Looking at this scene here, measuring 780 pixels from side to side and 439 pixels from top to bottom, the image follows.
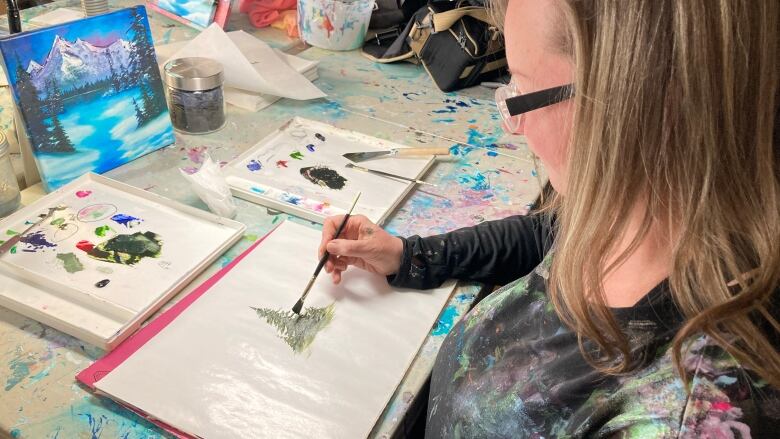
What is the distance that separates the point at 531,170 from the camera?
1.22 m

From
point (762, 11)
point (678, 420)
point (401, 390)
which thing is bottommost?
point (401, 390)

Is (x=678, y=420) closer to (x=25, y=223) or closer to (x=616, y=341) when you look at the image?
(x=616, y=341)

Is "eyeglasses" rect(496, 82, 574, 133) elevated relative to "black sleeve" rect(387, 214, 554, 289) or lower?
elevated

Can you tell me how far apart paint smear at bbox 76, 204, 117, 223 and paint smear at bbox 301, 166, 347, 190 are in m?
0.33

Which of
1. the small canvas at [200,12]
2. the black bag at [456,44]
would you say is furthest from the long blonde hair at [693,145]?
the small canvas at [200,12]

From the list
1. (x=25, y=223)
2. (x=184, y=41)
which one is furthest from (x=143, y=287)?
(x=184, y=41)

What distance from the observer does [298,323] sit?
82cm

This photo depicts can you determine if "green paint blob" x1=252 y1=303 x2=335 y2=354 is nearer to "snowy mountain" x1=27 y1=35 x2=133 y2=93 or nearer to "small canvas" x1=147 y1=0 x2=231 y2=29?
"snowy mountain" x1=27 y1=35 x2=133 y2=93

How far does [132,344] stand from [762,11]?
29.5 inches

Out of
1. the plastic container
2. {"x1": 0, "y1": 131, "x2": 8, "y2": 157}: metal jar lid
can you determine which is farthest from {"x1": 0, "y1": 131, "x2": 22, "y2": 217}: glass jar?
the plastic container

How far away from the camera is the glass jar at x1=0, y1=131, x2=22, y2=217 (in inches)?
37.4

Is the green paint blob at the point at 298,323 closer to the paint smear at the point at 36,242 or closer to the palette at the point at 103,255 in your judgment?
the palette at the point at 103,255

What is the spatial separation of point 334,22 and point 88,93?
2.43 ft

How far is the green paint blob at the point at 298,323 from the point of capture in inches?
31.3
